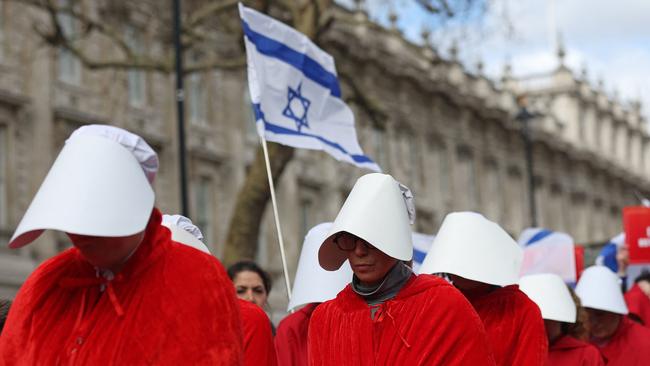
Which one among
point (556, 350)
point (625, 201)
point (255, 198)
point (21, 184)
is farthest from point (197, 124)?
point (625, 201)

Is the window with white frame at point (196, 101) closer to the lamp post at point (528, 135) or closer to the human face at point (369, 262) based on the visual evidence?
the lamp post at point (528, 135)

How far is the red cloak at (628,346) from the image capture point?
364 inches

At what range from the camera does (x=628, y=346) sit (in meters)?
9.34

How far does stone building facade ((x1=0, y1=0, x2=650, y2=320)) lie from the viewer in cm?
2481

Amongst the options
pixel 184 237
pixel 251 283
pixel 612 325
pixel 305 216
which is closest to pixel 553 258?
pixel 612 325

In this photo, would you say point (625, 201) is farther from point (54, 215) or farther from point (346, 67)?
point (54, 215)

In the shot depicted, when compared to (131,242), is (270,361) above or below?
below

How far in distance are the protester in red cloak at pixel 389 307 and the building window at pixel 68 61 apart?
827 inches

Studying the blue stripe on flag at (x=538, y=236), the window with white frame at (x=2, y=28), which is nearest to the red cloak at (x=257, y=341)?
the blue stripe on flag at (x=538, y=236)

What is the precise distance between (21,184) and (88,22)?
22.6ft

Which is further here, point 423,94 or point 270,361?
point 423,94

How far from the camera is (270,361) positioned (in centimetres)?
654

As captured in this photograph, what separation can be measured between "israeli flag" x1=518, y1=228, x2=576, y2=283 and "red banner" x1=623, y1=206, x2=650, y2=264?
689mm

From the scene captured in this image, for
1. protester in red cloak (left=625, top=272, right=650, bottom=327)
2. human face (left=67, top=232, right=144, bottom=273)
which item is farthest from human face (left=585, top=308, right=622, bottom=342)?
human face (left=67, top=232, right=144, bottom=273)
